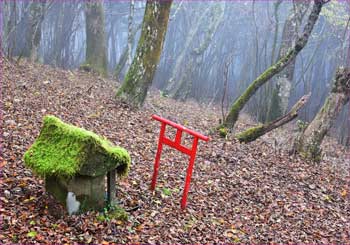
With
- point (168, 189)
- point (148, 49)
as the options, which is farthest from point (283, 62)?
point (168, 189)

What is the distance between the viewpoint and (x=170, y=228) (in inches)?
186

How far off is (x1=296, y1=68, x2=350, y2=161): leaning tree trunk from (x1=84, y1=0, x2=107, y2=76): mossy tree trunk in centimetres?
809

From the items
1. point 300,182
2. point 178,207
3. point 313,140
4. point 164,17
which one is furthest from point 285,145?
point 178,207

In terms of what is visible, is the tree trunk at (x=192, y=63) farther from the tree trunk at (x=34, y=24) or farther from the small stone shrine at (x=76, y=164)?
the small stone shrine at (x=76, y=164)

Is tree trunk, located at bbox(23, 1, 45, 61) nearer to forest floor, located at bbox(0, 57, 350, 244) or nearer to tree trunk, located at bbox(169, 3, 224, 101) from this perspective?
forest floor, located at bbox(0, 57, 350, 244)

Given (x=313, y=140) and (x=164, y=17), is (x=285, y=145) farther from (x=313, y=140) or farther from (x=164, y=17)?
(x=164, y=17)

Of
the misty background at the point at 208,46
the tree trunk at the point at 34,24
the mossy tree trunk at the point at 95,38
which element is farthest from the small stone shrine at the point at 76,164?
the mossy tree trunk at the point at 95,38

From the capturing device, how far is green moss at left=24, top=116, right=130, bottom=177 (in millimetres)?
4117

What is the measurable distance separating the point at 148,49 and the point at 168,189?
4.64 m

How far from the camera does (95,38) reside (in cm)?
1451

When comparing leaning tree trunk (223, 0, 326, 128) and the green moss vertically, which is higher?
leaning tree trunk (223, 0, 326, 128)

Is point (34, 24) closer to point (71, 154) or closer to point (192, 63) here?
point (192, 63)

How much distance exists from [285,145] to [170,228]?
206 inches

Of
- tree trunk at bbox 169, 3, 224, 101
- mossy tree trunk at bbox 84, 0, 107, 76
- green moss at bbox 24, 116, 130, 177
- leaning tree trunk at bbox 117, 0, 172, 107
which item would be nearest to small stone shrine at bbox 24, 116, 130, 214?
green moss at bbox 24, 116, 130, 177
